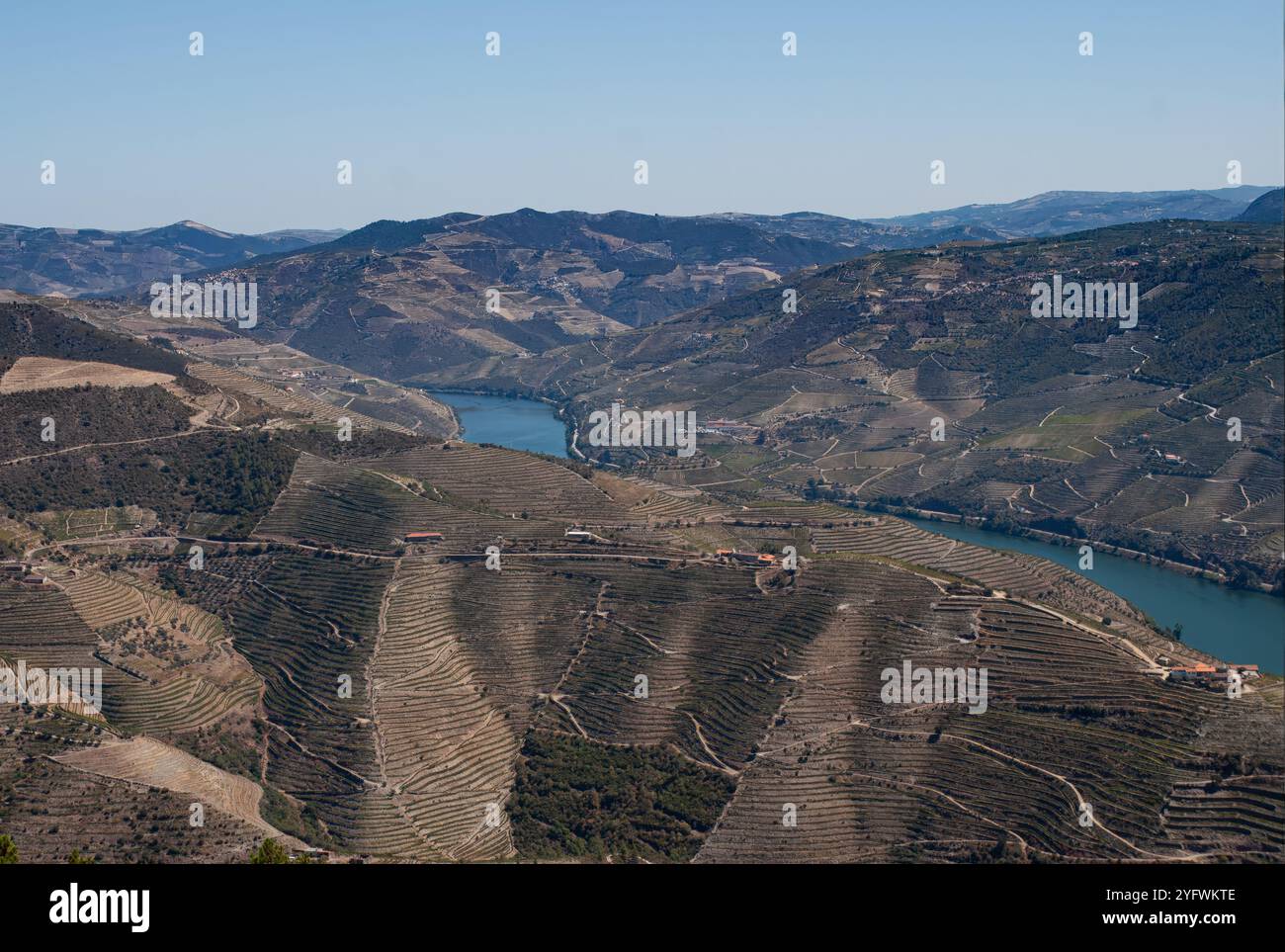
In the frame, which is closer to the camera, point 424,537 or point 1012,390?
point 424,537

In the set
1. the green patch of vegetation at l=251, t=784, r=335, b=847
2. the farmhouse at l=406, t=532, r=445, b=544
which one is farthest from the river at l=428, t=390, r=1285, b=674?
the green patch of vegetation at l=251, t=784, r=335, b=847

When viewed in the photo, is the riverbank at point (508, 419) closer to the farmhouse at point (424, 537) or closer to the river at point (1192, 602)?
the river at point (1192, 602)

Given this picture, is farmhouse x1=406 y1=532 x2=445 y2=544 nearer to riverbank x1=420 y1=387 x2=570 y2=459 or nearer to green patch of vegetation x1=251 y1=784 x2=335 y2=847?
green patch of vegetation x1=251 y1=784 x2=335 y2=847

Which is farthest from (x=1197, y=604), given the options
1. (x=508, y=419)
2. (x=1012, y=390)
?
(x=508, y=419)

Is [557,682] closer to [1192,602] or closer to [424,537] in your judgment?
[424,537]

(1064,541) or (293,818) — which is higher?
(1064,541)

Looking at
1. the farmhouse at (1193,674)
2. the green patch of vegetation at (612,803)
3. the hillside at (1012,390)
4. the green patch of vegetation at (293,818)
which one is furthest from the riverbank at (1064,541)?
the green patch of vegetation at (293,818)

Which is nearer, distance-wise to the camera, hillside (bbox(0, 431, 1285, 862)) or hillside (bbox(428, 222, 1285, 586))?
hillside (bbox(0, 431, 1285, 862))

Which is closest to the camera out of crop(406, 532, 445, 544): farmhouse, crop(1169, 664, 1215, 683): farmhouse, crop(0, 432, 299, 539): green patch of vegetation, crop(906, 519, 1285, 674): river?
crop(1169, 664, 1215, 683): farmhouse

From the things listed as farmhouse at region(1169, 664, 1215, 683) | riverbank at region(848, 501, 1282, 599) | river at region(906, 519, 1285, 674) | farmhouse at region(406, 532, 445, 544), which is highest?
farmhouse at region(406, 532, 445, 544)

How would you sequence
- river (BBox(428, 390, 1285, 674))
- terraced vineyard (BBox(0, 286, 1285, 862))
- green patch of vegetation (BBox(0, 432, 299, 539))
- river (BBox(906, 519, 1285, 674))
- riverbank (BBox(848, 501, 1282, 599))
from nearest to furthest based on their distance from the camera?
terraced vineyard (BBox(0, 286, 1285, 862)) < green patch of vegetation (BBox(0, 432, 299, 539)) < river (BBox(906, 519, 1285, 674)) < river (BBox(428, 390, 1285, 674)) < riverbank (BBox(848, 501, 1282, 599))
